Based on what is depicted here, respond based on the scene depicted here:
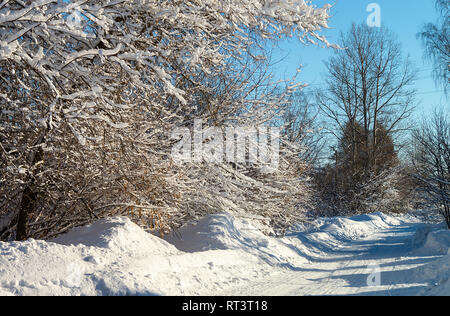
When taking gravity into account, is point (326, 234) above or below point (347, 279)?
above

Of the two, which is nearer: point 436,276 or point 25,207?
point 436,276

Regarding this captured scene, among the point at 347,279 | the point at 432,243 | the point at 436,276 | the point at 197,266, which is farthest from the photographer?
the point at 432,243

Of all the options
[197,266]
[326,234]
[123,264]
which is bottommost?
[197,266]

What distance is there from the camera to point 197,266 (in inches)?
213

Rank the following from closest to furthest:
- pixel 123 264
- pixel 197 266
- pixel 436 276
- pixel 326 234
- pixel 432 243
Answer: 1. pixel 123 264
2. pixel 197 266
3. pixel 436 276
4. pixel 432 243
5. pixel 326 234

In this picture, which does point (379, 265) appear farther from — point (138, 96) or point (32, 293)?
point (32, 293)

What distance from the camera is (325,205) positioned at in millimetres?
27625

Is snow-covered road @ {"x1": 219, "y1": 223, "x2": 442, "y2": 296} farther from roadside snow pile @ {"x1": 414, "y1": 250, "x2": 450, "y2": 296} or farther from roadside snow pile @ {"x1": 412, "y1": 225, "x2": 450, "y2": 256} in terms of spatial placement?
roadside snow pile @ {"x1": 412, "y1": 225, "x2": 450, "y2": 256}

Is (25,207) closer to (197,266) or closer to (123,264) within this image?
(123,264)

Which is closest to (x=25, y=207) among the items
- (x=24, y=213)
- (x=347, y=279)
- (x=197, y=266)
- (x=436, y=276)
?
(x=24, y=213)

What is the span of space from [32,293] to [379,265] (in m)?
6.11

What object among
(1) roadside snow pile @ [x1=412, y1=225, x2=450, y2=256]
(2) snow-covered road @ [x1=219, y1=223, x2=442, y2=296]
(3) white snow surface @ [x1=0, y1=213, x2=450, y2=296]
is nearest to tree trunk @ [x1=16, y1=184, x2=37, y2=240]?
(3) white snow surface @ [x1=0, y1=213, x2=450, y2=296]

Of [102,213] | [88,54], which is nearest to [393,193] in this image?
[102,213]

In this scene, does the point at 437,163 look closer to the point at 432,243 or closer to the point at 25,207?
the point at 432,243
